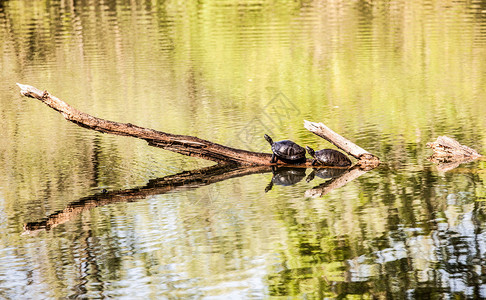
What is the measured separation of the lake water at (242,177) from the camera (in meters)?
5.61

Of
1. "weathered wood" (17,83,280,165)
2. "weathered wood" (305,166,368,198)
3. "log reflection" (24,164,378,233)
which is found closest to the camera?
"log reflection" (24,164,378,233)

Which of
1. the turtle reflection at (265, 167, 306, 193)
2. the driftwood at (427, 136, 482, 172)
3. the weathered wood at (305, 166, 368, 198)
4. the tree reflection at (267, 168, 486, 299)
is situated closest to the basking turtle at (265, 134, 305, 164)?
the turtle reflection at (265, 167, 306, 193)

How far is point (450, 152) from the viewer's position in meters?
8.92

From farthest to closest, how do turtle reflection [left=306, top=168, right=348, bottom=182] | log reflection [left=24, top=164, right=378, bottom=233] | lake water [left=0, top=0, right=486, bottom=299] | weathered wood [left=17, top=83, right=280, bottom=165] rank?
1. turtle reflection [left=306, top=168, right=348, bottom=182]
2. weathered wood [left=17, top=83, right=280, bottom=165]
3. log reflection [left=24, top=164, right=378, bottom=233]
4. lake water [left=0, top=0, right=486, bottom=299]

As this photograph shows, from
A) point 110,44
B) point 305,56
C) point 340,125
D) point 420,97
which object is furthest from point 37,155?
point 110,44

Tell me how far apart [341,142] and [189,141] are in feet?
6.22

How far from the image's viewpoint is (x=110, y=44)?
2117cm

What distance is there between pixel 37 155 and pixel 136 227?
380 cm

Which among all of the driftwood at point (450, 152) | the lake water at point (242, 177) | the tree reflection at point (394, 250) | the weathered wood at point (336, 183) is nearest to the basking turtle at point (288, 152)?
the lake water at point (242, 177)

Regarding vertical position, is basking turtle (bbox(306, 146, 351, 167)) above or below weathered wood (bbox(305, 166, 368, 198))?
above

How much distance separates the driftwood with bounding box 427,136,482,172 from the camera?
883 cm

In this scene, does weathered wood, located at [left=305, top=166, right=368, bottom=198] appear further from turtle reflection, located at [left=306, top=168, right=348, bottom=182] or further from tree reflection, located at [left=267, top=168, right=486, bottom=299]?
tree reflection, located at [left=267, top=168, right=486, bottom=299]

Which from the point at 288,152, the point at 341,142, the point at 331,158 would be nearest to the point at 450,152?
the point at 341,142

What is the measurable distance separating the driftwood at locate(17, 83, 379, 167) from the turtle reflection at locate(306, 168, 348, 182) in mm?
220
